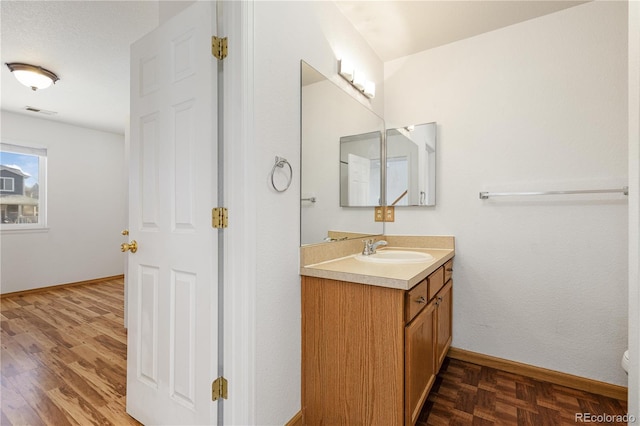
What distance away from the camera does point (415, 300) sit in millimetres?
1395

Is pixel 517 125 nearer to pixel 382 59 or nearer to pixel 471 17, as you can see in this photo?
pixel 471 17

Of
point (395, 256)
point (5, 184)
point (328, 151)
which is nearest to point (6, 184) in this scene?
point (5, 184)

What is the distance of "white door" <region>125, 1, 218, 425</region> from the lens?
1291 mm

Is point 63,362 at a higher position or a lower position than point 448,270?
lower

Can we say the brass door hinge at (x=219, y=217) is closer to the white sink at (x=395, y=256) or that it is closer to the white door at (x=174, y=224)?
the white door at (x=174, y=224)

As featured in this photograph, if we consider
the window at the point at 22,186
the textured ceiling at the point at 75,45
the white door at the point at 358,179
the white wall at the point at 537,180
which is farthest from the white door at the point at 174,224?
the window at the point at 22,186

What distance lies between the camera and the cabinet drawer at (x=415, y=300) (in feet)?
4.32

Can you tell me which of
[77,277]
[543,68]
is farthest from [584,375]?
[77,277]

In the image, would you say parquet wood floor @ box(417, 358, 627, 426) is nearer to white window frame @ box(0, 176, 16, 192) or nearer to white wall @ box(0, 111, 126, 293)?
white wall @ box(0, 111, 126, 293)

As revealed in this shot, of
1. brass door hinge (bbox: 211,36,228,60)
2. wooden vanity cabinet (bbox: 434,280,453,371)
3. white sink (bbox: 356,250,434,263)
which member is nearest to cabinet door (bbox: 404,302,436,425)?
wooden vanity cabinet (bbox: 434,280,453,371)

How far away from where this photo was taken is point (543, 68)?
2004 mm

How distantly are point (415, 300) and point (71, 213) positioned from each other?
5.26m

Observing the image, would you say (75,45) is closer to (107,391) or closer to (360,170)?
(360,170)

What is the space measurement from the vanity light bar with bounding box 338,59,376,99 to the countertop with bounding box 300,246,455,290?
1202 millimetres
